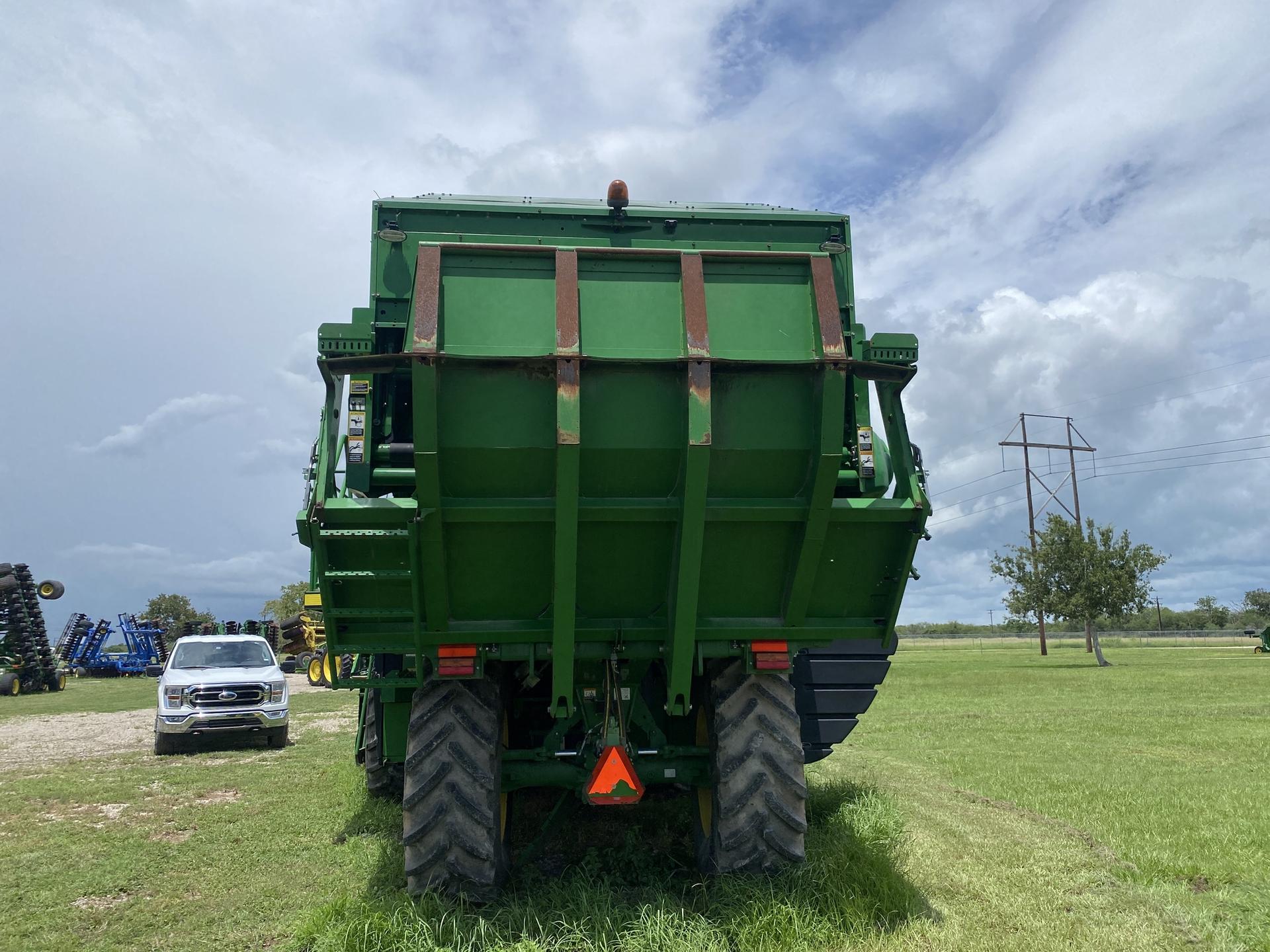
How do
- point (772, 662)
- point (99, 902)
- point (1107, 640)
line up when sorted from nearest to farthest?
point (772, 662), point (99, 902), point (1107, 640)

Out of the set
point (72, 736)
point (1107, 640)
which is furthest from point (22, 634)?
point (1107, 640)

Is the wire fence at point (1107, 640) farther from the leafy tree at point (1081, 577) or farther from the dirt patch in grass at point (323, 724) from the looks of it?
the dirt patch in grass at point (323, 724)

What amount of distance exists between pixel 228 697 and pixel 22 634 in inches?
779

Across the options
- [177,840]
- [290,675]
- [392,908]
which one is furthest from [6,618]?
[392,908]

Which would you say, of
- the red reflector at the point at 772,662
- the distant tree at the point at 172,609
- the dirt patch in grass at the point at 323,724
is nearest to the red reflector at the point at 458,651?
the red reflector at the point at 772,662

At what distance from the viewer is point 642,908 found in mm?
4453

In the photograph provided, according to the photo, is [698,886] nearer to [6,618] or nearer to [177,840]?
[177,840]

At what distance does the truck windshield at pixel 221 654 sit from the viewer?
13.5m

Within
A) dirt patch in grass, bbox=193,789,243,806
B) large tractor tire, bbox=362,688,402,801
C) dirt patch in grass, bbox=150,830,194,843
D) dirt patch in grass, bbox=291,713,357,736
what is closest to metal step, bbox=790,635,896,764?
large tractor tire, bbox=362,688,402,801

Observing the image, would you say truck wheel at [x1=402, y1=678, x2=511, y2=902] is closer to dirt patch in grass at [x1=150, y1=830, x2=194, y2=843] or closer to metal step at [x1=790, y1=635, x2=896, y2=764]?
metal step at [x1=790, y1=635, x2=896, y2=764]

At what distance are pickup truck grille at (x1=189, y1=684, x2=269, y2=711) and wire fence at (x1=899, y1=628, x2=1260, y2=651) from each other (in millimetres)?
47236

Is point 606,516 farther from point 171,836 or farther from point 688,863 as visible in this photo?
point 171,836

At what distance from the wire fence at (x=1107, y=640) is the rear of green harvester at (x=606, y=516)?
1993 inches

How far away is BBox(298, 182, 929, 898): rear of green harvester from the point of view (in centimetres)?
427
